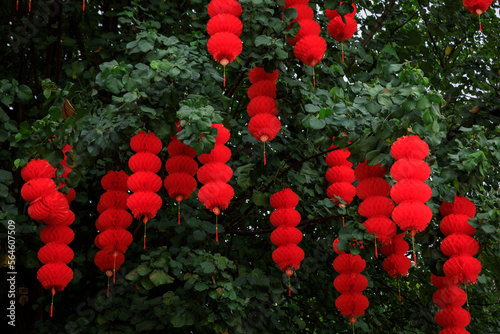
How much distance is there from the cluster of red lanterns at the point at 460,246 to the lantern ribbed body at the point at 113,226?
209 centimetres

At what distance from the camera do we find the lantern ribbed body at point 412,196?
3148 millimetres

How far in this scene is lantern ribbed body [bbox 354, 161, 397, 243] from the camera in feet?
11.7

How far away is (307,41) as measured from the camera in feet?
12.4

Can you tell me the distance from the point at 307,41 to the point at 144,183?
1344mm

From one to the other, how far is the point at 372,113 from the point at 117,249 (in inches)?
74.2

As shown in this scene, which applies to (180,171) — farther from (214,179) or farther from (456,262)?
(456,262)

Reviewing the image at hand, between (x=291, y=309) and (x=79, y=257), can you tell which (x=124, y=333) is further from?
(x=291, y=309)

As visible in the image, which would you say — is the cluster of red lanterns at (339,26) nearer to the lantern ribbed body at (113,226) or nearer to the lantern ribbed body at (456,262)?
the lantern ribbed body at (456,262)

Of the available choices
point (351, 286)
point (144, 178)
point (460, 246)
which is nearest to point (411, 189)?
point (460, 246)

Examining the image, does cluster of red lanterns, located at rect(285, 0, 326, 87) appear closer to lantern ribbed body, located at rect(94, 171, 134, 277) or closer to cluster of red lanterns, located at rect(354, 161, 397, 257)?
cluster of red lanterns, located at rect(354, 161, 397, 257)

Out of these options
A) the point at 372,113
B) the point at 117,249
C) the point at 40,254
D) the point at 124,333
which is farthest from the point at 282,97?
the point at 124,333

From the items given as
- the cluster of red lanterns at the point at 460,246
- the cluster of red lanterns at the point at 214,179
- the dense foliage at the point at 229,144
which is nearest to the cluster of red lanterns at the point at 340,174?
the dense foliage at the point at 229,144

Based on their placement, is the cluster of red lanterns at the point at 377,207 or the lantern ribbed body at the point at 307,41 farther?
the lantern ribbed body at the point at 307,41

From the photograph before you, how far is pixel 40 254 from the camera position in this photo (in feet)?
12.5
